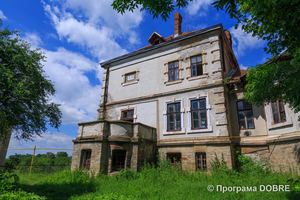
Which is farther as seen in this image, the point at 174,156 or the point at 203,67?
the point at 203,67

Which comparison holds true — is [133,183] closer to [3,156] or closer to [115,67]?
[115,67]

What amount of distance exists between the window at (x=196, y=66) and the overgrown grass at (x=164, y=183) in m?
5.58

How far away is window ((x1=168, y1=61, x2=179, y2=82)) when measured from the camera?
13231 mm

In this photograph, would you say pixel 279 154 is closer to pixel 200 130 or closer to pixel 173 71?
pixel 200 130

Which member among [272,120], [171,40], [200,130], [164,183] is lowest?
[164,183]

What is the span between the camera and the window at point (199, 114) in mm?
11345

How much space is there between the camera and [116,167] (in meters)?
10.5

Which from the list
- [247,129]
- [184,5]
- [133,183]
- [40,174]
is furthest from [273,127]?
[40,174]

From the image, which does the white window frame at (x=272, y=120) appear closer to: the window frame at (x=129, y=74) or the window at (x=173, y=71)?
the window at (x=173, y=71)

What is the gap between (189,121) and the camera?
11672 millimetres

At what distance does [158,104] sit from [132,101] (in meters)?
2.22

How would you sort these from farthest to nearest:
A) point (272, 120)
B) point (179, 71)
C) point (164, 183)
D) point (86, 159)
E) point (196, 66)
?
point (179, 71) < point (196, 66) < point (86, 159) < point (272, 120) < point (164, 183)

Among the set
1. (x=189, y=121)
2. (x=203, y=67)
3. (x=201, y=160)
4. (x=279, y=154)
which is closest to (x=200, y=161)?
(x=201, y=160)

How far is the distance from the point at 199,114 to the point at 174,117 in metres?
1.65
